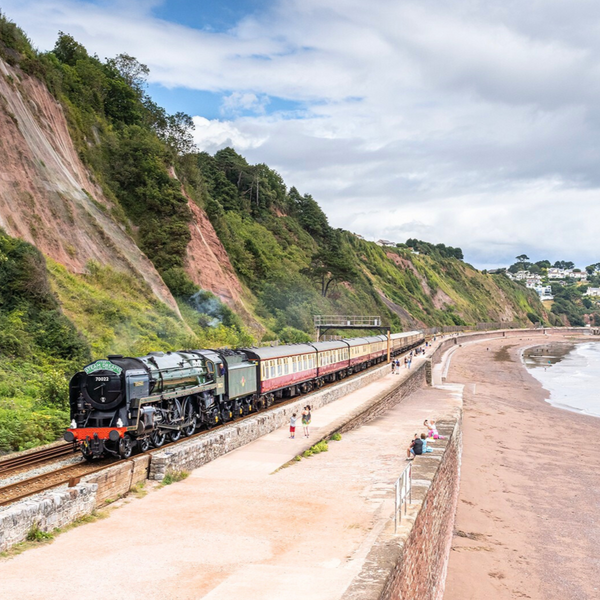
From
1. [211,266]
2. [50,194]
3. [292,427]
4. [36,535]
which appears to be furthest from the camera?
[211,266]

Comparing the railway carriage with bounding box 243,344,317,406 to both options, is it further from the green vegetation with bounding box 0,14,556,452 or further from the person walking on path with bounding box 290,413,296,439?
the green vegetation with bounding box 0,14,556,452

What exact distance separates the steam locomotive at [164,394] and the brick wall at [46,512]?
138 inches

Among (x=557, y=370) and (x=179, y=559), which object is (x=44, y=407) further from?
(x=557, y=370)

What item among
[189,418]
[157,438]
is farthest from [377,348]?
[157,438]

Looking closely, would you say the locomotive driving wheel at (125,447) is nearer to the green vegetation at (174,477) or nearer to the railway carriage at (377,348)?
the green vegetation at (174,477)

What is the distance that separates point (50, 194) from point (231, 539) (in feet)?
95.3

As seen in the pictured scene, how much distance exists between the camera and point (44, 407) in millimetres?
19984

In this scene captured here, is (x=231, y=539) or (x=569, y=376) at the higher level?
(x=231, y=539)

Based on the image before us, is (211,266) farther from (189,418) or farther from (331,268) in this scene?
(189,418)

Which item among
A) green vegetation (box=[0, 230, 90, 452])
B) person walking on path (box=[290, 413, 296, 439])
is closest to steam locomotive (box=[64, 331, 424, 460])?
person walking on path (box=[290, 413, 296, 439])

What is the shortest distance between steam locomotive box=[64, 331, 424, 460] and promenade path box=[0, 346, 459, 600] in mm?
1959

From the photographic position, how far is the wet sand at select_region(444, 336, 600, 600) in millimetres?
15305

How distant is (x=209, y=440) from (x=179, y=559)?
725 centimetres

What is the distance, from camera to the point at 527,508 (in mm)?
20781
